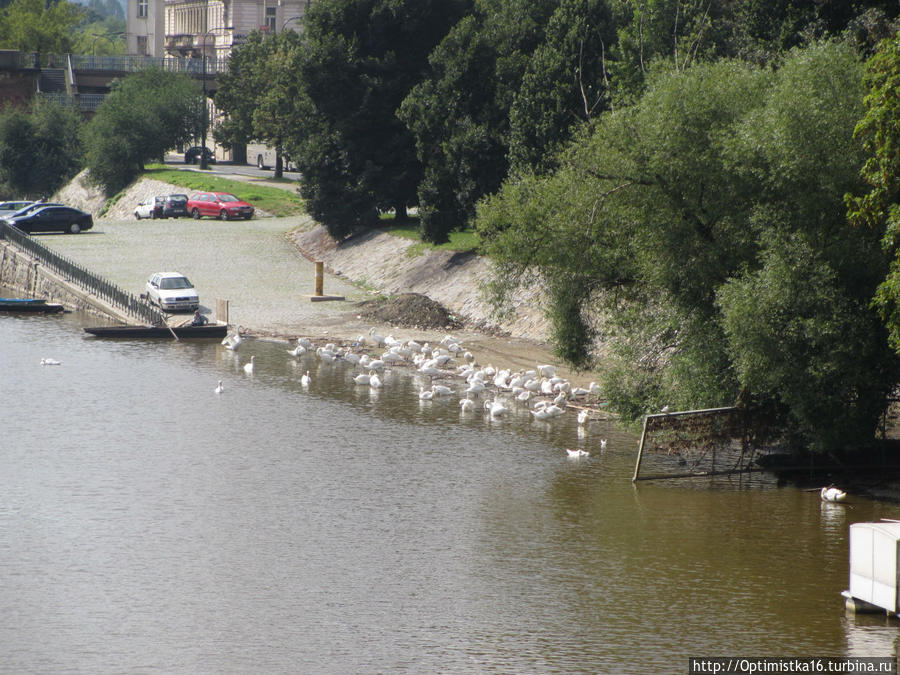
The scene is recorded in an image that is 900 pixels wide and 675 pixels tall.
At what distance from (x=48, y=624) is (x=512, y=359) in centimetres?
2403

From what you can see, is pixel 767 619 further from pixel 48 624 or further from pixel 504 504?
pixel 48 624

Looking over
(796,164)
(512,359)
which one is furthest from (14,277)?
(796,164)

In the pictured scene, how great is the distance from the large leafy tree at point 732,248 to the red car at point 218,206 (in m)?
43.5

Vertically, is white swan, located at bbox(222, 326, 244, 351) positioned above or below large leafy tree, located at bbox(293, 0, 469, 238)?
below

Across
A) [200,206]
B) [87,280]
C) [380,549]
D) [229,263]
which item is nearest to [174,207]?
[200,206]

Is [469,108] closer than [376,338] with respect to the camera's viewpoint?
No

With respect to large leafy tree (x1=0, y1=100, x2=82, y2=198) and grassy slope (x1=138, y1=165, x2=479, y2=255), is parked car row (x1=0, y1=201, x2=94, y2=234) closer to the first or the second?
grassy slope (x1=138, y1=165, x2=479, y2=255)

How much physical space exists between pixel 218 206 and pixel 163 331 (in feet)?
86.3

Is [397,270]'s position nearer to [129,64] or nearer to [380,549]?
[380,549]

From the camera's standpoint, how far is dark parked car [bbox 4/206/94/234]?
2648 inches

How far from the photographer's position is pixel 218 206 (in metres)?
69.8

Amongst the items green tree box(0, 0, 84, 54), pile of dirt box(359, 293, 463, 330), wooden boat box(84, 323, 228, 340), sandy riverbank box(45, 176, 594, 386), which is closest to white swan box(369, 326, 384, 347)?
sandy riverbank box(45, 176, 594, 386)

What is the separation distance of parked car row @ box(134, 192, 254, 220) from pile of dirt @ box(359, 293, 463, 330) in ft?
79.8

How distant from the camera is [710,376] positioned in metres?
26.3
